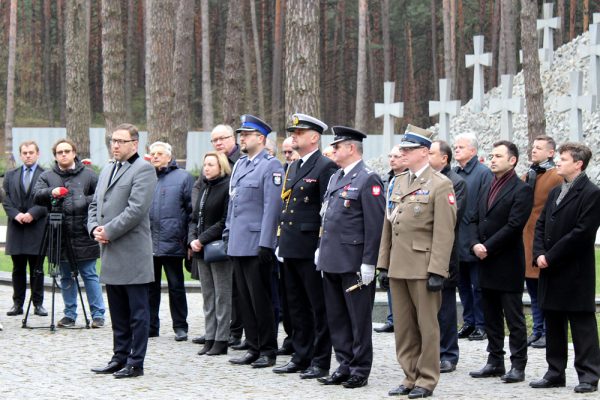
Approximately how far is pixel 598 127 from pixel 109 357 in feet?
87.9

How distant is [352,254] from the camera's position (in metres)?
8.37

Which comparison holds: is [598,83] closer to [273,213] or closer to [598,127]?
[598,127]

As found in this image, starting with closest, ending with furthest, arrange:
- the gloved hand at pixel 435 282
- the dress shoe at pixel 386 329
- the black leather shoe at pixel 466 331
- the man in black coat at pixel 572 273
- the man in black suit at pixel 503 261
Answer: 1. the gloved hand at pixel 435 282
2. the man in black coat at pixel 572 273
3. the man in black suit at pixel 503 261
4. the black leather shoe at pixel 466 331
5. the dress shoe at pixel 386 329

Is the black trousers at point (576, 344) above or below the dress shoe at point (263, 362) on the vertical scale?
above

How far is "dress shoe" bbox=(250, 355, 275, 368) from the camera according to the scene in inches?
363

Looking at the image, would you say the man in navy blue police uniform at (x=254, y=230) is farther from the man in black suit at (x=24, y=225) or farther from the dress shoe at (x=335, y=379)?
the man in black suit at (x=24, y=225)

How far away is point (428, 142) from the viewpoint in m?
8.11

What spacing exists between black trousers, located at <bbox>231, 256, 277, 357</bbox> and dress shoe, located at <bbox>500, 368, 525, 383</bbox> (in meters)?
2.01

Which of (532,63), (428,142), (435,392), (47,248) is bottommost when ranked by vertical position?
(435,392)

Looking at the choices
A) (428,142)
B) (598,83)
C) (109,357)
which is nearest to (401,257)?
(428,142)

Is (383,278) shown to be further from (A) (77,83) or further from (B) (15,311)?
(A) (77,83)

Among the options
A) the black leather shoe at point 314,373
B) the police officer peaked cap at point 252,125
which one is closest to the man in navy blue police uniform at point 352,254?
the black leather shoe at point 314,373

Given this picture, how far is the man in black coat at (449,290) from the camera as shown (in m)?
8.41

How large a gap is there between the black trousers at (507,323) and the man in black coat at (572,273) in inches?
11.9
